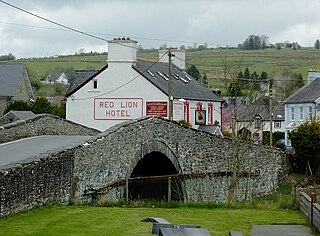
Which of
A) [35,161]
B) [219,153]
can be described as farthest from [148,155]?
[35,161]

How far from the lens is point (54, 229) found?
45.8 feet

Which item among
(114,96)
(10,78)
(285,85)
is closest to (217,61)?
(285,85)

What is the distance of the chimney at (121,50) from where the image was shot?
48000 millimetres

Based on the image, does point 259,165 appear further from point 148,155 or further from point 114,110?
point 114,110

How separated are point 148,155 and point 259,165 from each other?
8.68 metres

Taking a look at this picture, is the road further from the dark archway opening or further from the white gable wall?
the white gable wall

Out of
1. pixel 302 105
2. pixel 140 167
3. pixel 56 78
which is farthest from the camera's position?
pixel 56 78

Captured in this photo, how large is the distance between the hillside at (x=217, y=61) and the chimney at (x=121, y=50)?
2018 inches

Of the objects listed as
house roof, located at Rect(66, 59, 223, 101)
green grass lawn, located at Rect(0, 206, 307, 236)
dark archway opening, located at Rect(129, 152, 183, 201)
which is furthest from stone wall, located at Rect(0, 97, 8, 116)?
green grass lawn, located at Rect(0, 206, 307, 236)

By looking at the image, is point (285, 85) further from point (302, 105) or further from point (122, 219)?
point (122, 219)

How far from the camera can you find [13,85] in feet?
237

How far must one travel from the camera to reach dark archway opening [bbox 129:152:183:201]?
92.7 feet

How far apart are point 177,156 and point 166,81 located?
60.9 ft

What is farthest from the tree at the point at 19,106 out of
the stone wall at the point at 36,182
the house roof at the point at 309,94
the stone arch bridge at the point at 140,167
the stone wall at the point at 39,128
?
the stone wall at the point at 36,182
